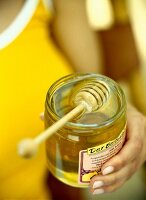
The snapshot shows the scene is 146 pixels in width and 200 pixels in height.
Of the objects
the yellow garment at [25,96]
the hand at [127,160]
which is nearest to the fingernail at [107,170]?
the hand at [127,160]

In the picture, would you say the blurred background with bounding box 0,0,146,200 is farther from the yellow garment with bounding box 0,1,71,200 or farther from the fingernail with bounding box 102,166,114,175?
the fingernail with bounding box 102,166,114,175

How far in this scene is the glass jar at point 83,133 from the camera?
1.39ft

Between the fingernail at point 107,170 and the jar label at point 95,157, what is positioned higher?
the jar label at point 95,157

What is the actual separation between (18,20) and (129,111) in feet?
0.73

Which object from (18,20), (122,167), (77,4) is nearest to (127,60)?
(77,4)

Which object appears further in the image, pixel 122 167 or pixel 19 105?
pixel 19 105

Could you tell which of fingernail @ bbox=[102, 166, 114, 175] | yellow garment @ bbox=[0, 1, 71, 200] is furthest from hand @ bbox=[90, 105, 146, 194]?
yellow garment @ bbox=[0, 1, 71, 200]

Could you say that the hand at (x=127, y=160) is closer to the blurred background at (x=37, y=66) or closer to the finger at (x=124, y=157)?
the finger at (x=124, y=157)

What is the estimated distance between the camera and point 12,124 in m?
0.64

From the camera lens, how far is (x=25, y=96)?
2.12 feet

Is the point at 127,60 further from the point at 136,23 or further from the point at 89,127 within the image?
the point at 89,127

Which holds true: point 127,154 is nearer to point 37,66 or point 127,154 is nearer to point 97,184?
point 97,184

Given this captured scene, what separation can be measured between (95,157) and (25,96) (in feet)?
0.81

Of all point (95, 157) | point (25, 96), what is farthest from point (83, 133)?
point (25, 96)
